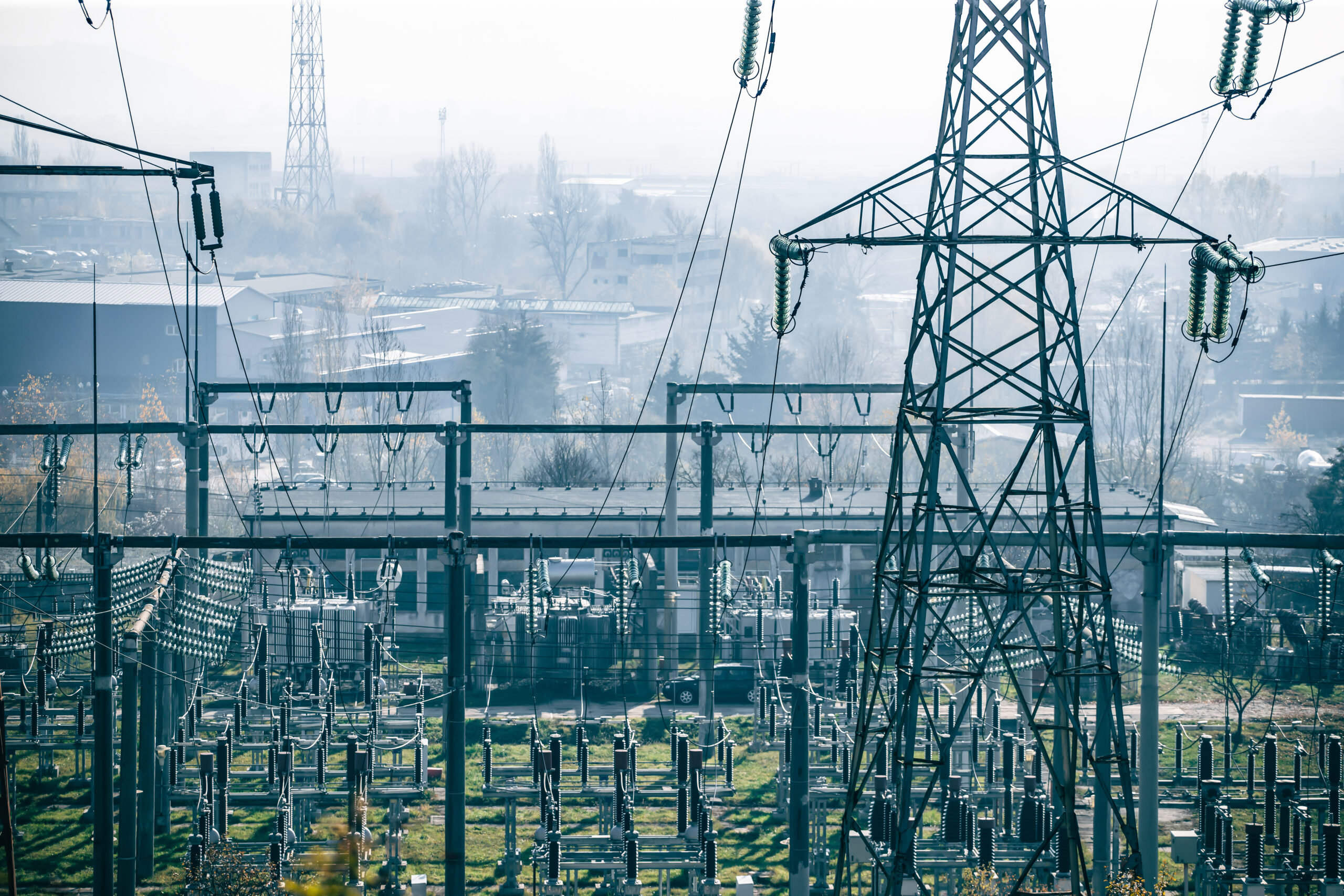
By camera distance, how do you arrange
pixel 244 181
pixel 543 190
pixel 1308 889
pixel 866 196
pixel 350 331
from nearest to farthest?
pixel 866 196, pixel 1308 889, pixel 350 331, pixel 543 190, pixel 244 181

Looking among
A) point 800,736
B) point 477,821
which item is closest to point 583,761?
point 477,821

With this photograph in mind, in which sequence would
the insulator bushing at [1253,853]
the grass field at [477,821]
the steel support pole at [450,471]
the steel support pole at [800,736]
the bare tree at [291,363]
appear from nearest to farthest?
1. the steel support pole at [800,736]
2. the insulator bushing at [1253,853]
3. the grass field at [477,821]
4. the steel support pole at [450,471]
5. the bare tree at [291,363]

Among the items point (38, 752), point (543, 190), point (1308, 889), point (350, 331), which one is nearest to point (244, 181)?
point (543, 190)

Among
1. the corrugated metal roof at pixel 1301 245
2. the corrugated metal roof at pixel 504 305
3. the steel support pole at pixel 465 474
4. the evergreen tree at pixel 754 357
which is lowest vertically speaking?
the steel support pole at pixel 465 474

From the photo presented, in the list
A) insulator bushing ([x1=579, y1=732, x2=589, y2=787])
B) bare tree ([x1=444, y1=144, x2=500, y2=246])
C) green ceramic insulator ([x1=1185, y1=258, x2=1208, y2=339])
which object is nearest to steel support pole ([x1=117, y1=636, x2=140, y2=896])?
insulator bushing ([x1=579, y1=732, x2=589, y2=787])

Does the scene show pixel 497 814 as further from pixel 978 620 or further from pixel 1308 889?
pixel 1308 889

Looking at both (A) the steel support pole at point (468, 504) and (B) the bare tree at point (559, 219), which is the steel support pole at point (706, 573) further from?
(B) the bare tree at point (559, 219)

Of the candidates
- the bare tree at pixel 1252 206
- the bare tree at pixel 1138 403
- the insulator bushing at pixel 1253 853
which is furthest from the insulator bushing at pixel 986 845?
the bare tree at pixel 1252 206

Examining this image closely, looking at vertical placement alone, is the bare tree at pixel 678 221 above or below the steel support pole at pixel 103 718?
above
